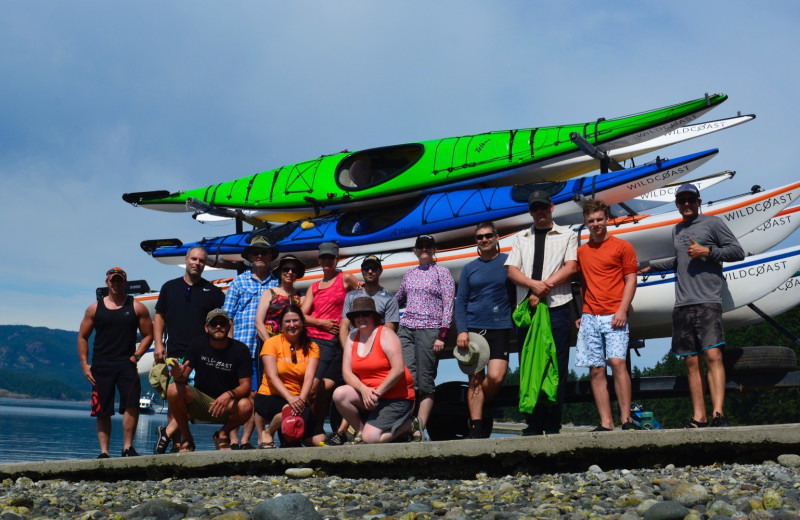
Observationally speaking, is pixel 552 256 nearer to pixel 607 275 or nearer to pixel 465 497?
pixel 607 275

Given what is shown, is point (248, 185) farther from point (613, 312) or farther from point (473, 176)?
point (613, 312)

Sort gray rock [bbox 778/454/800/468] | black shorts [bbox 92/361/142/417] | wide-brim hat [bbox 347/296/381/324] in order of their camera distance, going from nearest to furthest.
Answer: gray rock [bbox 778/454/800/468] → wide-brim hat [bbox 347/296/381/324] → black shorts [bbox 92/361/142/417]

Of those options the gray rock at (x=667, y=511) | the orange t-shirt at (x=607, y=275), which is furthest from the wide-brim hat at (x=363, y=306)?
the gray rock at (x=667, y=511)

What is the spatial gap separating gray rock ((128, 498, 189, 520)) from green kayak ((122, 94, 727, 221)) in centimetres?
715

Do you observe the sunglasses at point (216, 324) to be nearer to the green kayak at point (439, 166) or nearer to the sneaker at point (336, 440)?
the sneaker at point (336, 440)

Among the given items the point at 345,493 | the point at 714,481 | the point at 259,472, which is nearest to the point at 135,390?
the point at 259,472

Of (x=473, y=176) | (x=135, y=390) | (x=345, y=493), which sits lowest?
(x=345, y=493)

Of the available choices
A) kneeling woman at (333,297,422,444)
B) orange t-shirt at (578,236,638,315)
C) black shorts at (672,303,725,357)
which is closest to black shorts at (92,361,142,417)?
kneeling woman at (333,297,422,444)

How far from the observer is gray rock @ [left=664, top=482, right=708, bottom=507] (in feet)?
11.2

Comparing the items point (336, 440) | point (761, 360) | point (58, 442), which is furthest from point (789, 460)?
point (58, 442)

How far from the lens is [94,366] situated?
678 centimetres

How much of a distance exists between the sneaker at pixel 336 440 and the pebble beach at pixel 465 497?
801 millimetres

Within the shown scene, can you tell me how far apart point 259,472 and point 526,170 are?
6514 mm

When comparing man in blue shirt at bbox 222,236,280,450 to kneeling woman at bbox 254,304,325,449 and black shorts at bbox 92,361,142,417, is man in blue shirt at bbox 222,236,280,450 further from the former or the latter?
black shorts at bbox 92,361,142,417
